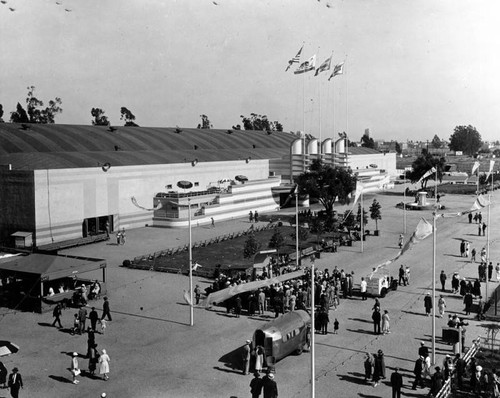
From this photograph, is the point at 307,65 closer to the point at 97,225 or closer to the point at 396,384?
the point at 97,225

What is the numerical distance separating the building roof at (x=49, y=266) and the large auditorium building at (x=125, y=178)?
6875 mm

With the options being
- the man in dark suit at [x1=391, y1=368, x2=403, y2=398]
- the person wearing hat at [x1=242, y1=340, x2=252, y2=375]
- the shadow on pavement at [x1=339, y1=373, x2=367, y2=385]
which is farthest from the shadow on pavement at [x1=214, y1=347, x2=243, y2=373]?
the man in dark suit at [x1=391, y1=368, x2=403, y2=398]

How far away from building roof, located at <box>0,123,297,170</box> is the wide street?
2000 cm

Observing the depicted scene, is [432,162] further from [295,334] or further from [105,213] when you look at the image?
[295,334]

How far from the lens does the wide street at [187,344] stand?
1959 cm

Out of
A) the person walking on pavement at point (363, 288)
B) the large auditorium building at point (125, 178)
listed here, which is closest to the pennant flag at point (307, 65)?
the large auditorium building at point (125, 178)

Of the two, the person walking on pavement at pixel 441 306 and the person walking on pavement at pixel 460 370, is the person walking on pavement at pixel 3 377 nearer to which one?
the person walking on pavement at pixel 460 370

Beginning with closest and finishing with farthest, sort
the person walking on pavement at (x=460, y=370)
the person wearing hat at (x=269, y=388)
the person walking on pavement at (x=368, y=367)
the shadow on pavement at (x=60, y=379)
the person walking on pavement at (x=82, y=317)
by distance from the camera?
1. the person wearing hat at (x=269, y=388)
2. the person walking on pavement at (x=460, y=370)
3. the person walking on pavement at (x=368, y=367)
4. the shadow on pavement at (x=60, y=379)
5. the person walking on pavement at (x=82, y=317)

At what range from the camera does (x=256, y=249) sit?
40.4 m

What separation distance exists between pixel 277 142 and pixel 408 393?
3402 inches

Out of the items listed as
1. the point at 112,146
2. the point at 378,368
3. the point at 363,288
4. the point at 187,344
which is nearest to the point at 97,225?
the point at 112,146

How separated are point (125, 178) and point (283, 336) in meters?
38.3

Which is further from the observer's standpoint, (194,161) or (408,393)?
(194,161)

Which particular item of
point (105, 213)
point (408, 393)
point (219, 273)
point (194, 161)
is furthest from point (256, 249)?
point (194, 161)
